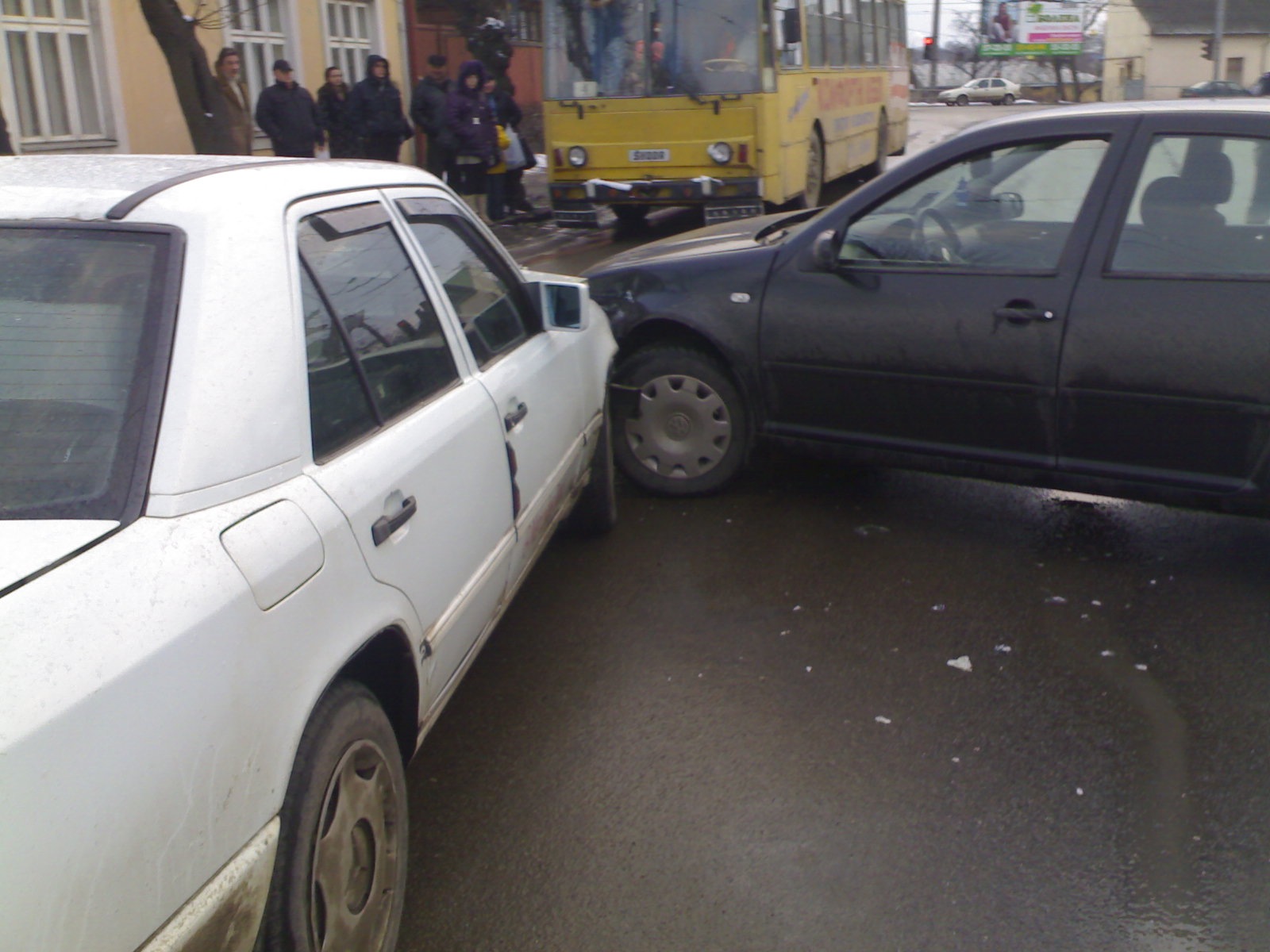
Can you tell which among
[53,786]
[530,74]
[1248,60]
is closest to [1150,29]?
[1248,60]

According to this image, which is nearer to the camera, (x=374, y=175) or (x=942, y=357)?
(x=374, y=175)

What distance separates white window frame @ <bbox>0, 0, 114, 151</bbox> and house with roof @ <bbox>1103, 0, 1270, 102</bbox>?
52229 mm

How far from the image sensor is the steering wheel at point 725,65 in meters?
12.8

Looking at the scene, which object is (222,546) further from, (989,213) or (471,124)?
(471,124)

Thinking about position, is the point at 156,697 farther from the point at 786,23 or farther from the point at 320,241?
the point at 786,23

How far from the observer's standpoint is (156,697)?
5.80 feet

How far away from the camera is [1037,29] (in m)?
84.0

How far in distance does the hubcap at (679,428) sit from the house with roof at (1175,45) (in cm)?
5739

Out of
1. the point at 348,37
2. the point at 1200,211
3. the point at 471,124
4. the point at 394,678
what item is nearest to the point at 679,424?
the point at 1200,211

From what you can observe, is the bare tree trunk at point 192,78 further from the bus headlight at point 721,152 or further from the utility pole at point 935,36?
the utility pole at point 935,36

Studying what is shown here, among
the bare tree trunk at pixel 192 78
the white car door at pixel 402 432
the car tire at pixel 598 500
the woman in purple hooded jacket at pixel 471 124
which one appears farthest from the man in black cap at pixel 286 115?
the white car door at pixel 402 432

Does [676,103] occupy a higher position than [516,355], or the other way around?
[676,103]

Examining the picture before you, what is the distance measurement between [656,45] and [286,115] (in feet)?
12.9

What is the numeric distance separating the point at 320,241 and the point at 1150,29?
235 ft
